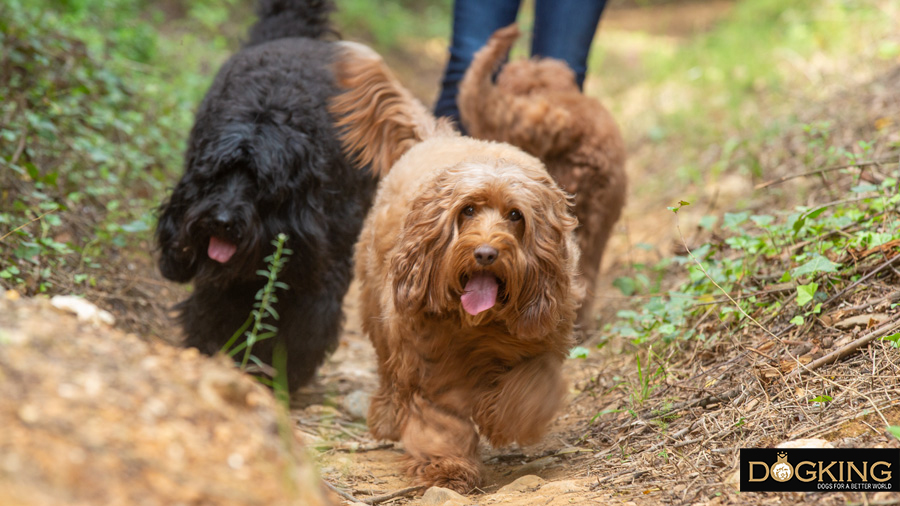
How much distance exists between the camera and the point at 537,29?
575cm

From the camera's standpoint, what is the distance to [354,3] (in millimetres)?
13297

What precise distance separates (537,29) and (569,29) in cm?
27

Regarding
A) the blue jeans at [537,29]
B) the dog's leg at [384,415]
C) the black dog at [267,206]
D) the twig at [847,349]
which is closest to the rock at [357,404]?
the black dog at [267,206]

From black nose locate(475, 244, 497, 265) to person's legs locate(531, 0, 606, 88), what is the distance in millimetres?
2880

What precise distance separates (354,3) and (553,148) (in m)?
9.38

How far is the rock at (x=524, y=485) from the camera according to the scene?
3125 mm

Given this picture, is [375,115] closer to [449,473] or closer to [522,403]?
[522,403]

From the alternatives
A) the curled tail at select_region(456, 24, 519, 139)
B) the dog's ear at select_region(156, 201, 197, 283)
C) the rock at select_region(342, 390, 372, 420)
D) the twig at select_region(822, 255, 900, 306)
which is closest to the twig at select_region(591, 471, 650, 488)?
the twig at select_region(822, 255, 900, 306)

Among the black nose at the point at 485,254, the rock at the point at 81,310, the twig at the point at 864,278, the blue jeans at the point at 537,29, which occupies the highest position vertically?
the blue jeans at the point at 537,29

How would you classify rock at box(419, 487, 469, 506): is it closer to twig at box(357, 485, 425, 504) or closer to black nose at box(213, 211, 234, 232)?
twig at box(357, 485, 425, 504)

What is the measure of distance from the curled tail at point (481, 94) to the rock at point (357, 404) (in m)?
1.70

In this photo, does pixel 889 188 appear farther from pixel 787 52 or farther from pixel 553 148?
pixel 787 52

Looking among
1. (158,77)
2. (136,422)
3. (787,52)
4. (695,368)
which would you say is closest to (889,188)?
(695,368)

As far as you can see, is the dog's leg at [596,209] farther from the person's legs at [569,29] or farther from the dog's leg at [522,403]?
the dog's leg at [522,403]
